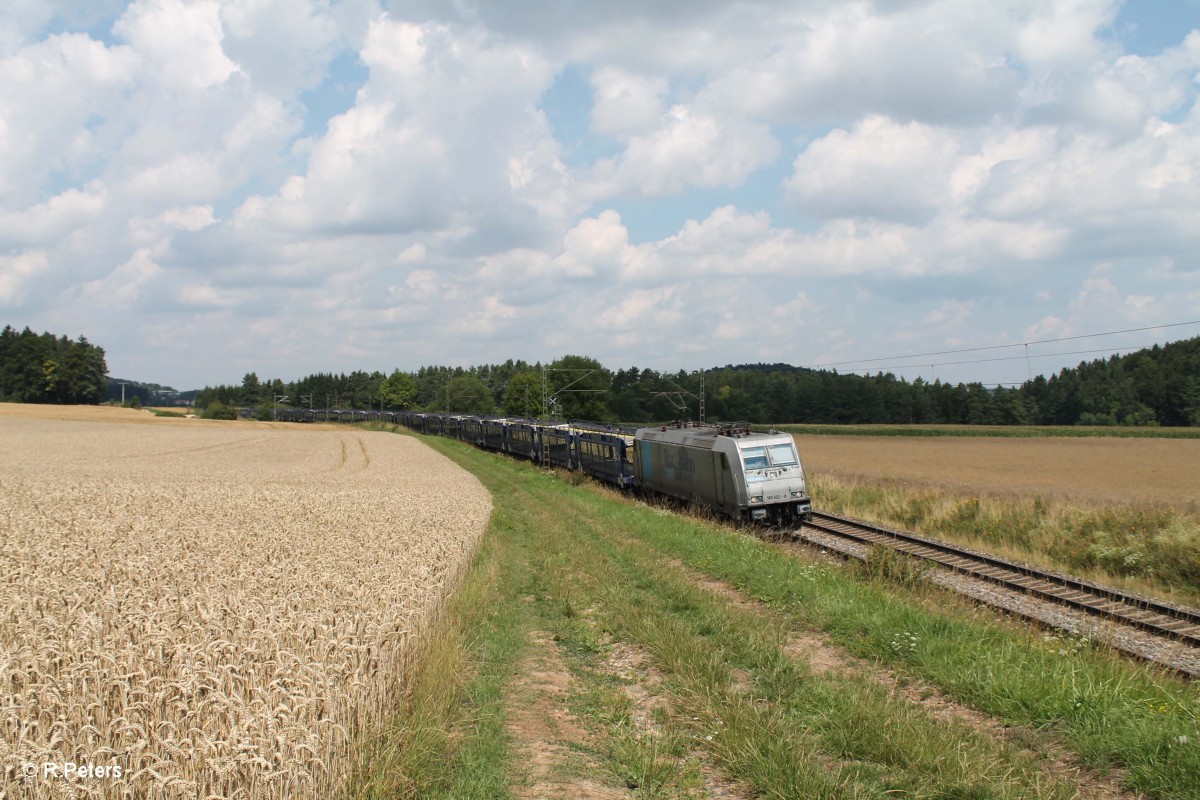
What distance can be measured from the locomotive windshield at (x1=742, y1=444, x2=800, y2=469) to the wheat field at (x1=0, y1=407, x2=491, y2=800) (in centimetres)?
869

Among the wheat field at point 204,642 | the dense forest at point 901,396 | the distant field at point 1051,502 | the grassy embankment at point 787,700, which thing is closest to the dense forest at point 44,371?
the dense forest at point 901,396

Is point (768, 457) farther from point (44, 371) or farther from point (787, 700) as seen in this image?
point (44, 371)

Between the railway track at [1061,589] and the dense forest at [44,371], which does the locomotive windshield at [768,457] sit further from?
the dense forest at [44,371]

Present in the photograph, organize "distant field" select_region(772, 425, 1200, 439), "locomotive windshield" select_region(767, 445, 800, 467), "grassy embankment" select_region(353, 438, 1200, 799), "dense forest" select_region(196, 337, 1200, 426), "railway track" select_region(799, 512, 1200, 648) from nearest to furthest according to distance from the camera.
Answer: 1. "grassy embankment" select_region(353, 438, 1200, 799)
2. "railway track" select_region(799, 512, 1200, 648)
3. "locomotive windshield" select_region(767, 445, 800, 467)
4. "distant field" select_region(772, 425, 1200, 439)
5. "dense forest" select_region(196, 337, 1200, 426)

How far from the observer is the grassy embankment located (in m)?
5.87

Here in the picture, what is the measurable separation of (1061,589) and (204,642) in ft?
48.9

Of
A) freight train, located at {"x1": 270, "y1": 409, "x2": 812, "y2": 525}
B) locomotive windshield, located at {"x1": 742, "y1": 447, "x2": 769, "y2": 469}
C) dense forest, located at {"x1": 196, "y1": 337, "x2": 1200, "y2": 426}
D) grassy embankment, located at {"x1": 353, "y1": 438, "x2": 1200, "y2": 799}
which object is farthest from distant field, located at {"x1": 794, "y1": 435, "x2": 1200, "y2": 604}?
dense forest, located at {"x1": 196, "y1": 337, "x2": 1200, "y2": 426}

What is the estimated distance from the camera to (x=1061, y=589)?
15172 millimetres

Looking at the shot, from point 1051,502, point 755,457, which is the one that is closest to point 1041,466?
A: point 1051,502

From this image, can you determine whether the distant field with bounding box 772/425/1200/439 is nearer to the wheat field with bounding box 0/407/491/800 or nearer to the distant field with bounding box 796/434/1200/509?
the distant field with bounding box 796/434/1200/509

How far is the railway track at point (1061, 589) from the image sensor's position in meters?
12.7

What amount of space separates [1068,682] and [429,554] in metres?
8.49

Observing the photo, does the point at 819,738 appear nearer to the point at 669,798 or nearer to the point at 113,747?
the point at 669,798

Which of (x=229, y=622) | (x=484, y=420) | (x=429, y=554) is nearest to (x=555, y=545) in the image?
(x=429, y=554)
